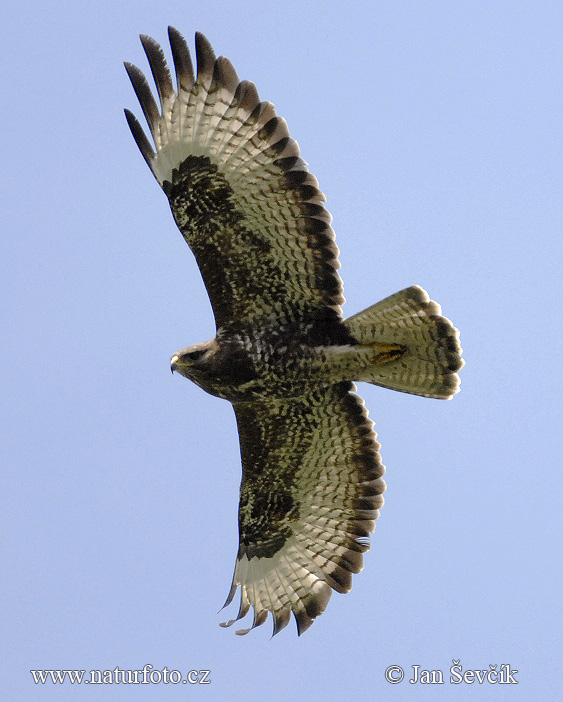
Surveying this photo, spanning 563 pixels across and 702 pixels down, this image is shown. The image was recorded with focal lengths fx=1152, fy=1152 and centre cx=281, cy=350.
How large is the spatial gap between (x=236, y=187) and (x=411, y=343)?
1.75m

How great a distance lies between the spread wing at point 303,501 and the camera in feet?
31.0

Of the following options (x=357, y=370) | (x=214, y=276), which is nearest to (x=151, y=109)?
(x=214, y=276)

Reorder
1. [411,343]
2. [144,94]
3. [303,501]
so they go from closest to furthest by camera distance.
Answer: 1. [144,94]
2. [411,343]
3. [303,501]

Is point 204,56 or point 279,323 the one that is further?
point 279,323

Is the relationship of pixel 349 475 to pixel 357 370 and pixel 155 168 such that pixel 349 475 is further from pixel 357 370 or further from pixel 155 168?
pixel 155 168

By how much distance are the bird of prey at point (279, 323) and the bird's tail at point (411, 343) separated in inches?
0.4

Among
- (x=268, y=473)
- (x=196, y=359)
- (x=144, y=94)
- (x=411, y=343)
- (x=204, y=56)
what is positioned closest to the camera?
(x=204, y=56)

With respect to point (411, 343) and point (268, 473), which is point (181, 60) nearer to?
point (411, 343)

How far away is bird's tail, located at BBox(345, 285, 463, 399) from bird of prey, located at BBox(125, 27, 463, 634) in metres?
0.01

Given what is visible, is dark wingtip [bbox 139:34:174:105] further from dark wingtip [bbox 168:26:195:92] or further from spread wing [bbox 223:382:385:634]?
spread wing [bbox 223:382:385:634]

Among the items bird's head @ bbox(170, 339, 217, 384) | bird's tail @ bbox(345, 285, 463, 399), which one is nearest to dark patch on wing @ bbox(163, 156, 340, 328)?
bird's head @ bbox(170, 339, 217, 384)

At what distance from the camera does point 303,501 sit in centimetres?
986

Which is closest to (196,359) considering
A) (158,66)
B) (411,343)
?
(411,343)

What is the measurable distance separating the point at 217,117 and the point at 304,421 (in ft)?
8.52
